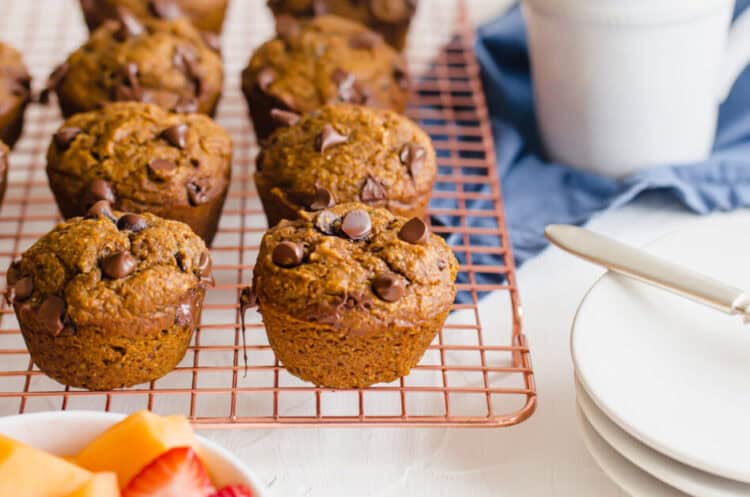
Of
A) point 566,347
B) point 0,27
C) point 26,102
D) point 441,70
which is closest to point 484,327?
point 566,347

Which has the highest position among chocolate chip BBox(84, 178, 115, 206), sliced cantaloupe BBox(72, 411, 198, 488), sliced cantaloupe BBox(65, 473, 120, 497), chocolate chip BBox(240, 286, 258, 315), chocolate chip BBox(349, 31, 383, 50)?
sliced cantaloupe BBox(65, 473, 120, 497)

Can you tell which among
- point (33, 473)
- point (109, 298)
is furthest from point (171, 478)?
point (109, 298)

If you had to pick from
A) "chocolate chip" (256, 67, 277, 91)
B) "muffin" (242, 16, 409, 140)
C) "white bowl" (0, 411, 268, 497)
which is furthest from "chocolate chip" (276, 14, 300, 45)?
"white bowl" (0, 411, 268, 497)

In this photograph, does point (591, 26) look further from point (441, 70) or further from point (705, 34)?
point (441, 70)

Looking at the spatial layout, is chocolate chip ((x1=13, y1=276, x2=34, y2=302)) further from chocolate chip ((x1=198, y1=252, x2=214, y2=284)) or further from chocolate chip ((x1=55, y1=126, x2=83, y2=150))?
chocolate chip ((x1=55, y1=126, x2=83, y2=150))

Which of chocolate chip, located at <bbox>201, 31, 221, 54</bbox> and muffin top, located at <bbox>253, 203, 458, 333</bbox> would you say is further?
chocolate chip, located at <bbox>201, 31, 221, 54</bbox>

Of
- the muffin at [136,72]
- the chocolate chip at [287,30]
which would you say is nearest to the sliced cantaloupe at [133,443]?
the muffin at [136,72]

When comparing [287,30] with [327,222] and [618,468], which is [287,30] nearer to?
[327,222]
